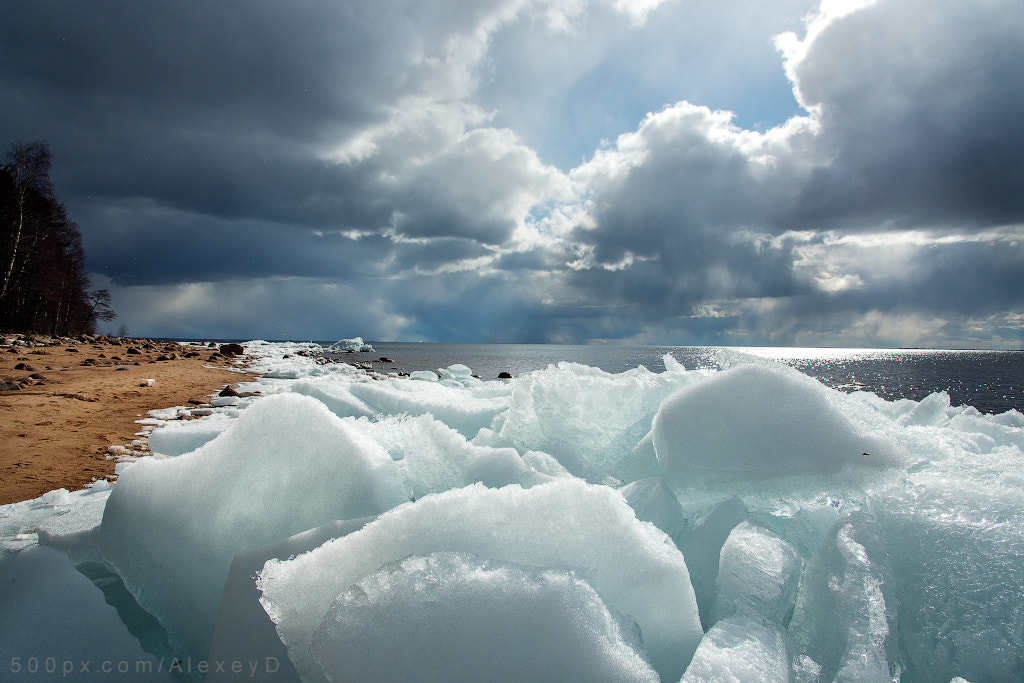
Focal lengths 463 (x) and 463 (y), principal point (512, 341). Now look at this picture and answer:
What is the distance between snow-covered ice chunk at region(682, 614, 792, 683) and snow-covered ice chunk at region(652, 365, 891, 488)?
715mm

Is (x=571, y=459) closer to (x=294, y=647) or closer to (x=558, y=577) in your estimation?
(x=558, y=577)

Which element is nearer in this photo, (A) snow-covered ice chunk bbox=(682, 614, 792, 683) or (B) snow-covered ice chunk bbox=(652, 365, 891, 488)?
(A) snow-covered ice chunk bbox=(682, 614, 792, 683)

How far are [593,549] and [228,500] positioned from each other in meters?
1.36

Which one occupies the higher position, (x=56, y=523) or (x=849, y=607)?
(x=849, y=607)

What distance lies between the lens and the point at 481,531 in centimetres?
129

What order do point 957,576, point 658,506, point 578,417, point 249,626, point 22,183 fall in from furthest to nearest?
point 22,183
point 578,417
point 658,506
point 957,576
point 249,626

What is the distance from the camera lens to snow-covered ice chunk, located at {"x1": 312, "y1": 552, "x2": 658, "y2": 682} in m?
1.02

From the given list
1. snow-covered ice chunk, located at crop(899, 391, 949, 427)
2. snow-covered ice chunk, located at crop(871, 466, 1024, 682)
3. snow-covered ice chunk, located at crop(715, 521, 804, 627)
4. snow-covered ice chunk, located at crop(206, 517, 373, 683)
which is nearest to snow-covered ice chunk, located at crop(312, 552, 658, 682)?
snow-covered ice chunk, located at crop(206, 517, 373, 683)

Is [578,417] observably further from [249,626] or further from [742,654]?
[249,626]

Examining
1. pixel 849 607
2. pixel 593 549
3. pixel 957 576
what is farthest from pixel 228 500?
pixel 957 576

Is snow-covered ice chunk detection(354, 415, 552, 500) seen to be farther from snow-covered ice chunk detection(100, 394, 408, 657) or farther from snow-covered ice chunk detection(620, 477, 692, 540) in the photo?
snow-covered ice chunk detection(620, 477, 692, 540)

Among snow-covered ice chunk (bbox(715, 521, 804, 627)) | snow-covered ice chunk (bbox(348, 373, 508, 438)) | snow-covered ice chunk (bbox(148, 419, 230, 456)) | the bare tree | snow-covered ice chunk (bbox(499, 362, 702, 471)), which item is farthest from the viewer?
the bare tree

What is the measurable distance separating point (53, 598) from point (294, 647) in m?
1.22

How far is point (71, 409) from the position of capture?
633cm
